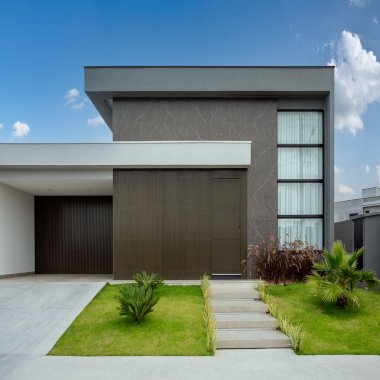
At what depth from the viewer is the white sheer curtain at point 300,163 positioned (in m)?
11.5

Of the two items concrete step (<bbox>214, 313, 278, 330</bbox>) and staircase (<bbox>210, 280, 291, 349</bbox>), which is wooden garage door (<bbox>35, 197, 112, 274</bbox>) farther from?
concrete step (<bbox>214, 313, 278, 330</bbox>)

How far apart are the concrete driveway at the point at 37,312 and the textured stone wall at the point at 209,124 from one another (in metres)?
4.70

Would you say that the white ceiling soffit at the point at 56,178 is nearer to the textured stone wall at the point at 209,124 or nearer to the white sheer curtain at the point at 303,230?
the textured stone wall at the point at 209,124

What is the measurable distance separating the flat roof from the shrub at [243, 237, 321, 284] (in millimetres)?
4643

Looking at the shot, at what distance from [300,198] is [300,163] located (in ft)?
3.59

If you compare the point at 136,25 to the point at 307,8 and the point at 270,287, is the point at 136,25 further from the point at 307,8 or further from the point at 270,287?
the point at 270,287

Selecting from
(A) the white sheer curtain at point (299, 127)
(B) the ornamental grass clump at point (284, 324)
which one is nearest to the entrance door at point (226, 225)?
(B) the ornamental grass clump at point (284, 324)

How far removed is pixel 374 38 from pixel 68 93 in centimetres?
1301

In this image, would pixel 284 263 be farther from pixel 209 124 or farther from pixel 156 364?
pixel 156 364

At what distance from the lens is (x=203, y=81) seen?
10.9 metres

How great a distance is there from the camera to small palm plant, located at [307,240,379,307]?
24.4ft

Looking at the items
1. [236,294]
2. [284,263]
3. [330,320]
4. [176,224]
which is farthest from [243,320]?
[176,224]

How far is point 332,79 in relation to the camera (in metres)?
11.2

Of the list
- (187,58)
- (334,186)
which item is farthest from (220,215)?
(187,58)
